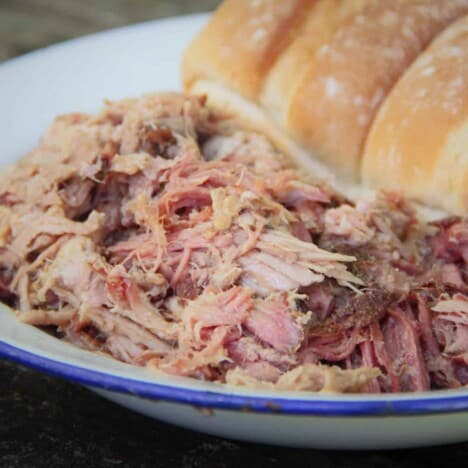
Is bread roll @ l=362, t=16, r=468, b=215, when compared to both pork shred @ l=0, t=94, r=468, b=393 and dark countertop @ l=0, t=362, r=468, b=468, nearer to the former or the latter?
pork shred @ l=0, t=94, r=468, b=393

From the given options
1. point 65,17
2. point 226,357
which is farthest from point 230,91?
point 65,17

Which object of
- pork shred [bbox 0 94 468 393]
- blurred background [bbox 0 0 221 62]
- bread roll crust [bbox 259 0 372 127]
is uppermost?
bread roll crust [bbox 259 0 372 127]

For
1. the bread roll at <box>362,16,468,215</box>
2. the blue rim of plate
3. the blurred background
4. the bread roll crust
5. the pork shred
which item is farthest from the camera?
the blurred background

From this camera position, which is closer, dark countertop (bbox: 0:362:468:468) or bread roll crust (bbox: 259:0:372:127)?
dark countertop (bbox: 0:362:468:468)

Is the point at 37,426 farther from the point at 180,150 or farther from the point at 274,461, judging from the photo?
the point at 180,150

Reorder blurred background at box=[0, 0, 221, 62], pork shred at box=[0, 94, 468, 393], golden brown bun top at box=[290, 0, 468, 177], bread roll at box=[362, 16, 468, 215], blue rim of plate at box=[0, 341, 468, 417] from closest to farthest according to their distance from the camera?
blue rim of plate at box=[0, 341, 468, 417], pork shred at box=[0, 94, 468, 393], bread roll at box=[362, 16, 468, 215], golden brown bun top at box=[290, 0, 468, 177], blurred background at box=[0, 0, 221, 62]

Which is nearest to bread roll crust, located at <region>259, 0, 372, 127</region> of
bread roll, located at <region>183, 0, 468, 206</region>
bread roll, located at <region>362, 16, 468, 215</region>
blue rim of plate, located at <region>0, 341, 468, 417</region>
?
bread roll, located at <region>183, 0, 468, 206</region>

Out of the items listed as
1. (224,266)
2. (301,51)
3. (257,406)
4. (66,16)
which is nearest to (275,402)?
(257,406)
